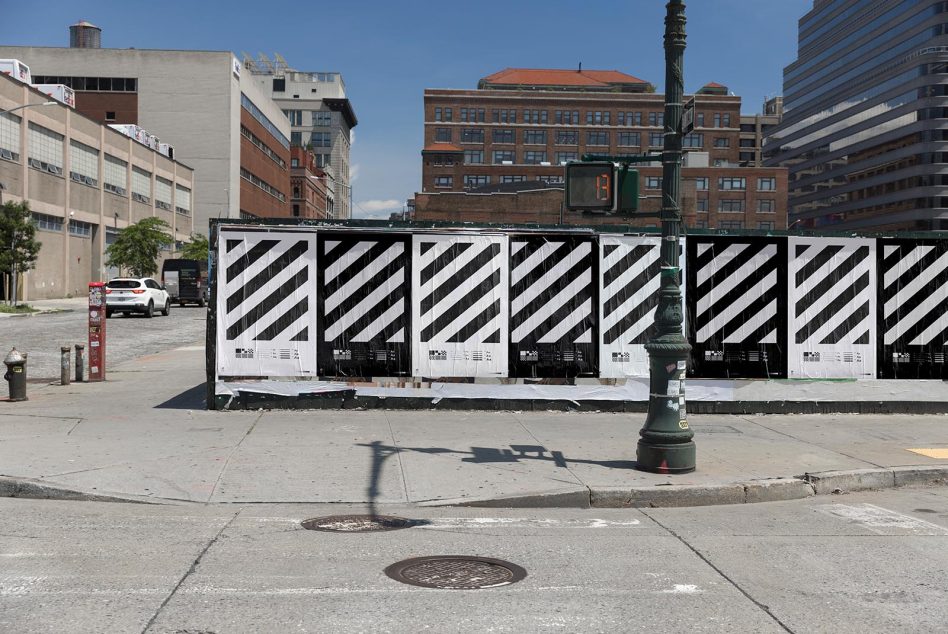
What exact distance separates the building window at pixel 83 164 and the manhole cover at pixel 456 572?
6118cm

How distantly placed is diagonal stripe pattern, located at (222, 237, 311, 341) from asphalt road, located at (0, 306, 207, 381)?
6.11 meters

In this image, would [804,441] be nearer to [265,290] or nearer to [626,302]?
[626,302]

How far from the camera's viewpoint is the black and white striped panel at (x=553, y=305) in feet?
43.7

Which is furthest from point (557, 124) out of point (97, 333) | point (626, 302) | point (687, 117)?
point (687, 117)

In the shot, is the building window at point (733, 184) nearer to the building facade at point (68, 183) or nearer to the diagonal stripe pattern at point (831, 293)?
the building facade at point (68, 183)

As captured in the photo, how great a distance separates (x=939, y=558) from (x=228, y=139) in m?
90.9

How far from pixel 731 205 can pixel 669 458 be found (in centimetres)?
12785

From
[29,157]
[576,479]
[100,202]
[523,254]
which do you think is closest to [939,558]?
[576,479]

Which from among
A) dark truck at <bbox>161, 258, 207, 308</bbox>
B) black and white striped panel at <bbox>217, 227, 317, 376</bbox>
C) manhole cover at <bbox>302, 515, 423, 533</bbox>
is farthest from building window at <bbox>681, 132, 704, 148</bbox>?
manhole cover at <bbox>302, 515, 423, 533</bbox>

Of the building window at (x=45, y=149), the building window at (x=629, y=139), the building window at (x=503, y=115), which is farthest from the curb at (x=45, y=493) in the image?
the building window at (x=629, y=139)

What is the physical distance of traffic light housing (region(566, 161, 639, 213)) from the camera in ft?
30.5

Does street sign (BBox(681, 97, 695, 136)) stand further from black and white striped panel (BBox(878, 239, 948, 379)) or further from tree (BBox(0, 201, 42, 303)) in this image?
tree (BBox(0, 201, 42, 303))

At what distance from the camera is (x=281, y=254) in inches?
514

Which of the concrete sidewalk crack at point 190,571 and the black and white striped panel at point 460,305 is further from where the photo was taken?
the black and white striped panel at point 460,305
